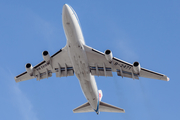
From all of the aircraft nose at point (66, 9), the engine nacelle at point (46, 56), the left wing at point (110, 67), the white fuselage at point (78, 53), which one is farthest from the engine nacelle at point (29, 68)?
the aircraft nose at point (66, 9)

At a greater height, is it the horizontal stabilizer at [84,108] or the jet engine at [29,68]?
the jet engine at [29,68]

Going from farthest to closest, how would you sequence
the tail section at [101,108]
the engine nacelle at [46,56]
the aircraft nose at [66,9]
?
the tail section at [101,108] < the engine nacelle at [46,56] < the aircraft nose at [66,9]

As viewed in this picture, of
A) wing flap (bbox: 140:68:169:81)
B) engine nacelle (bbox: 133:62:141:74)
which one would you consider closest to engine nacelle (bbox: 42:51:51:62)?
engine nacelle (bbox: 133:62:141:74)

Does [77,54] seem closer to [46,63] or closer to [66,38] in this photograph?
[66,38]

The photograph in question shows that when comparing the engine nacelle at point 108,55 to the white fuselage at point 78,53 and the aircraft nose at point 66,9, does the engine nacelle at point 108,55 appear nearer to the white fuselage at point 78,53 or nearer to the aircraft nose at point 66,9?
the white fuselage at point 78,53

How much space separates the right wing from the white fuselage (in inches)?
108

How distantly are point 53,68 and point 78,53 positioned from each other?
633 centimetres

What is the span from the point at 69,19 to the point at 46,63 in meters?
8.22

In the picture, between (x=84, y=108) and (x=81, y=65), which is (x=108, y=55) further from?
(x=84, y=108)

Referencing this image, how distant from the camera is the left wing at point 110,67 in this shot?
3425cm

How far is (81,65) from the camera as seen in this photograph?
110 ft

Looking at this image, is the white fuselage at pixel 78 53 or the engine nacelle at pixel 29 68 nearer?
the white fuselage at pixel 78 53

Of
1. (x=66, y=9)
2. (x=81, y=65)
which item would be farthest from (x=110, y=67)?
(x=66, y=9)

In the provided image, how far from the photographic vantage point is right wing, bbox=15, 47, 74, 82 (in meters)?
35.8
